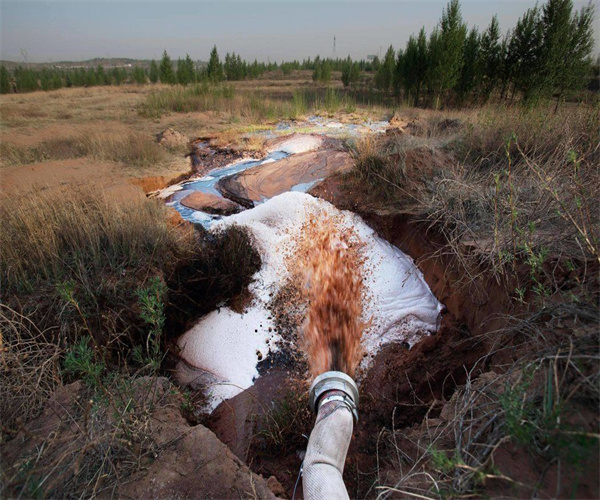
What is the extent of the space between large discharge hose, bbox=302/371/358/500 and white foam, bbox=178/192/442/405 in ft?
4.04

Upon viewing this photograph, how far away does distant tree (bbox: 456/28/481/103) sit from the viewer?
17.0 m

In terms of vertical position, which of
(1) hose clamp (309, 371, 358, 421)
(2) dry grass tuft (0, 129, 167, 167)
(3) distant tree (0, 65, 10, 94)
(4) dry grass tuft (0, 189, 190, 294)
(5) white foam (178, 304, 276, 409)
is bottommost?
(5) white foam (178, 304, 276, 409)

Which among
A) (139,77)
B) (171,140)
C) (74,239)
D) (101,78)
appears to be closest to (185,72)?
(139,77)

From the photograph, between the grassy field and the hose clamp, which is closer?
the grassy field

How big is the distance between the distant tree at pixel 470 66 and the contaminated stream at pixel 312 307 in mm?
16776

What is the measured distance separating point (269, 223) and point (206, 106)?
1384cm

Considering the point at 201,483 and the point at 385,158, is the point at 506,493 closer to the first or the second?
the point at 201,483

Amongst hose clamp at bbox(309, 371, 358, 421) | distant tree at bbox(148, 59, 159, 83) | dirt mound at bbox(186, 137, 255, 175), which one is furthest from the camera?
distant tree at bbox(148, 59, 159, 83)

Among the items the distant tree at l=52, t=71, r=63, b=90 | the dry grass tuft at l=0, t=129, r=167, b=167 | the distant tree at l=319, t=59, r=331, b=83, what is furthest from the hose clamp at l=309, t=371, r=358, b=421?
the distant tree at l=52, t=71, r=63, b=90

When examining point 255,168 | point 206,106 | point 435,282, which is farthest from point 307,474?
point 206,106

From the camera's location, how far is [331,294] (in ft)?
14.0

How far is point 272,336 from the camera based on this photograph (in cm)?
382

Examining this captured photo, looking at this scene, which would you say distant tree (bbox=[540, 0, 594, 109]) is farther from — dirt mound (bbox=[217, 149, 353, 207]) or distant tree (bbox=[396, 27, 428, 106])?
dirt mound (bbox=[217, 149, 353, 207])

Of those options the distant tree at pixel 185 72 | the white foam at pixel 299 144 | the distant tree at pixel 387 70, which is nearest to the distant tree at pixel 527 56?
the distant tree at pixel 387 70
